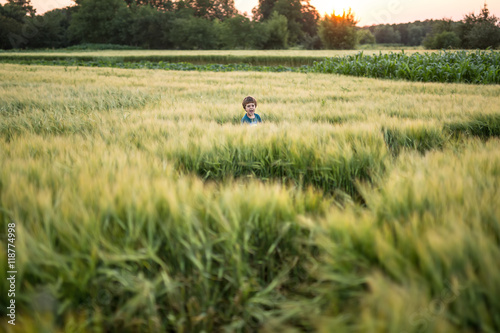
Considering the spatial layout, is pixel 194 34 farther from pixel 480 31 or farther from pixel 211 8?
pixel 480 31

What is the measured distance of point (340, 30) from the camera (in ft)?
136

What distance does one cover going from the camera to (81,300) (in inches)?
27.0

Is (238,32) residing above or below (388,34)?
below

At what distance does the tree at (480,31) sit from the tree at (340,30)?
13.4m

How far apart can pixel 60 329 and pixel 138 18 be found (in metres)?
58.1

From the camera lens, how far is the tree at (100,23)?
169ft

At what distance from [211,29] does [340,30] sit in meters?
19.6

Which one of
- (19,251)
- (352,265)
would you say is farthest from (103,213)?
(352,265)

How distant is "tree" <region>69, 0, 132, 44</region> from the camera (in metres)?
51.6

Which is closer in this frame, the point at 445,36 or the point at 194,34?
the point at 445,36

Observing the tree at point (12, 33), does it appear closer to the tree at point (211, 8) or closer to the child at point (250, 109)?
the tree at point (211, 8)

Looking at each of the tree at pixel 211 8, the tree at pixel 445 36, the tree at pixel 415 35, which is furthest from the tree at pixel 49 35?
the tree at pixel 415 35

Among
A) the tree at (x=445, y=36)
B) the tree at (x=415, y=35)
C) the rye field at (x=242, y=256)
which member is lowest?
the rye field at (x=242, y=256)

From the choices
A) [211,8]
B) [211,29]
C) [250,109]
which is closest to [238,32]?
[211,29]
